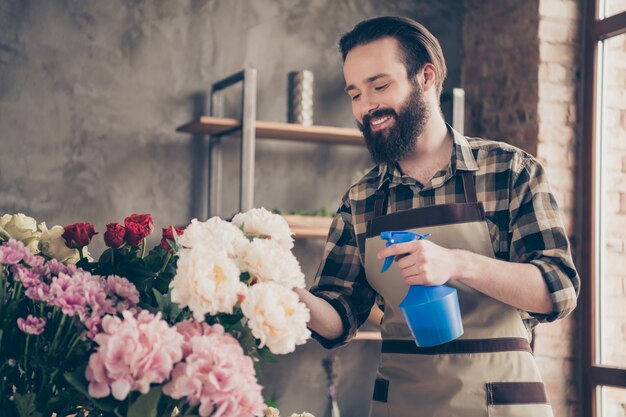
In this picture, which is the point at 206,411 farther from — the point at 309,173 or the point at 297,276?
the point at 309,173

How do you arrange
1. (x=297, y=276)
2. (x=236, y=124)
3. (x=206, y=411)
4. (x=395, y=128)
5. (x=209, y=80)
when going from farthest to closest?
(x=209, y=80), (x=236, y=124), (x=395, y=128), (x=297, y=276), (x=206, y=411)

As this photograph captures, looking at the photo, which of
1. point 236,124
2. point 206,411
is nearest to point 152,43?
point 236,124

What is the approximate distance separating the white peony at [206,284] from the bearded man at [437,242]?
0.61 metres

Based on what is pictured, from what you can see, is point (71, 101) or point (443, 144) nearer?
point (443, 144)

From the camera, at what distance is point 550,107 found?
3.39 metres

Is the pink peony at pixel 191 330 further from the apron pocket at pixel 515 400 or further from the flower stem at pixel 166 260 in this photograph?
the apron pocket at pixel 515 400

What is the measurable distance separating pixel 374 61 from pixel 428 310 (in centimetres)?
65

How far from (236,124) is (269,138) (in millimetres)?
329

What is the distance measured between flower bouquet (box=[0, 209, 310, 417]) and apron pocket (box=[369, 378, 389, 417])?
0.77 m

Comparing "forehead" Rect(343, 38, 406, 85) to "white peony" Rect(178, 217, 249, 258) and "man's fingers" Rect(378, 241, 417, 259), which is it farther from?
"white peony" Rect(178, 217, 249, 258)

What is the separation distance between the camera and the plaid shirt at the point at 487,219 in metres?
1.59

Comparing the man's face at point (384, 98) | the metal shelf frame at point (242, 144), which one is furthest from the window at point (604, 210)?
the man's face at point (384, 98)

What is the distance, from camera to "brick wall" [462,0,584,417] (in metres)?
3.35

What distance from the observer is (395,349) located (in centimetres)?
176
